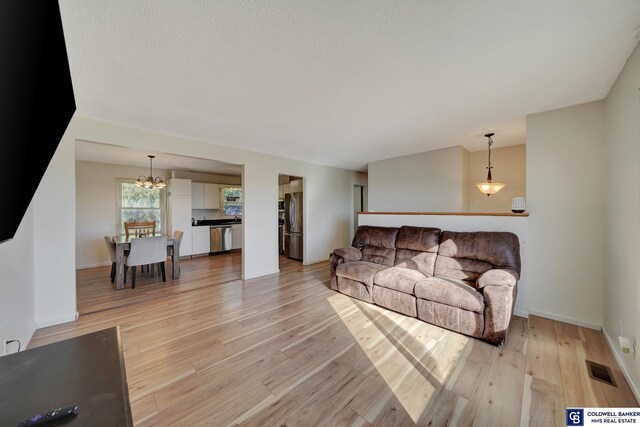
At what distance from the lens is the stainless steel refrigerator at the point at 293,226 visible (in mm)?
5747

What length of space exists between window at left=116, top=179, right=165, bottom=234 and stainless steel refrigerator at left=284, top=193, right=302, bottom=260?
10.9ft

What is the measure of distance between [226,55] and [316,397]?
8.25 feet

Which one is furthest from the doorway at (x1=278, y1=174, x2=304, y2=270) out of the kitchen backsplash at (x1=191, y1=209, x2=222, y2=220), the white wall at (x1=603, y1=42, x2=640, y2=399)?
the white wall at (x1=603, y1=42, x2=640, y2=399)

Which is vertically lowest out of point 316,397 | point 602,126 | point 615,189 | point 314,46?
point 316,397

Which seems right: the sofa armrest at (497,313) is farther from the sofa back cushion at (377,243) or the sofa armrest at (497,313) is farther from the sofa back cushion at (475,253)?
the sofa back cushion at (377,243)

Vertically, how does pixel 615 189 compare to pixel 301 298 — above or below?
above

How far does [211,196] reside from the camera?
693 cm

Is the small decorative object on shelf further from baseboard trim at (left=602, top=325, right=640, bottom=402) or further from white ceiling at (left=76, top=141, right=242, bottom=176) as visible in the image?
white ceiling at (left=76, top=141, right=242, bottom=176)

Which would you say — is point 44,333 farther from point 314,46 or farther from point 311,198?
point 311,198

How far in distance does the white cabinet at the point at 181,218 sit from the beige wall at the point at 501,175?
262 inches

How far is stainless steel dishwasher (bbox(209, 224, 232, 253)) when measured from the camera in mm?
6652

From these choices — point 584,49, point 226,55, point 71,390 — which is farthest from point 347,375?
point 584,49

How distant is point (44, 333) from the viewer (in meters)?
2.47

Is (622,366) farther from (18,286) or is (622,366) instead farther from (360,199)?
(360,199)
